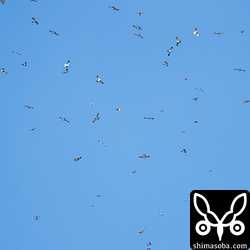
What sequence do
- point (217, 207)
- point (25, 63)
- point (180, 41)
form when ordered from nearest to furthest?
point (217, 207) < point (180, 41) < point (25, 63)

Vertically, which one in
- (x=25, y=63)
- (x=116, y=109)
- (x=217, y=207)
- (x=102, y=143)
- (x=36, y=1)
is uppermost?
(x=36, y=1)

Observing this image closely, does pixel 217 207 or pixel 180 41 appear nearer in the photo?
pixel 217 207

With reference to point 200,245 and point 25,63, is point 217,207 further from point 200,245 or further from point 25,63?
point 25,63

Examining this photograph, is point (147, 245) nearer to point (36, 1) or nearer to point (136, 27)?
point (136, 27)

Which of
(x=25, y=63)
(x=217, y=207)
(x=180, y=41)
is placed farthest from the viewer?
(x=25, y=63)

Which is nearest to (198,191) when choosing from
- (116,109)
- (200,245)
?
(200,245)

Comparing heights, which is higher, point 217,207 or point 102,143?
point 102,143
